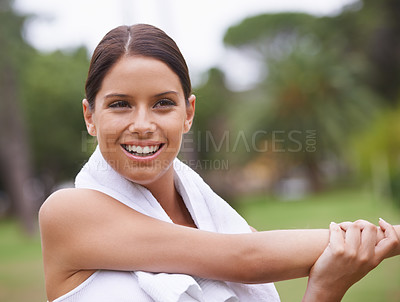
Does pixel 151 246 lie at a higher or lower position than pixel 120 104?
lower

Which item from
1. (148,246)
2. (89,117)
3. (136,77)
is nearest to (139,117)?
(136,77)

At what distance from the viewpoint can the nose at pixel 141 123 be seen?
5.31 ft

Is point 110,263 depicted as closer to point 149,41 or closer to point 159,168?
point 159,168

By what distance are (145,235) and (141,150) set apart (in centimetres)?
26

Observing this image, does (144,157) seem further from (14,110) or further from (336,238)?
(14,110)

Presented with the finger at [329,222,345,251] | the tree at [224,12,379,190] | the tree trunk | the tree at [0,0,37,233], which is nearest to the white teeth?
the finger at [329,222,345,251]

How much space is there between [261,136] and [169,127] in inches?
1131

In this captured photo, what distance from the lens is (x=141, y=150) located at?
5.39 ft

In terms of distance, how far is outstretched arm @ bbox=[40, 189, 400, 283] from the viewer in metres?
1.61

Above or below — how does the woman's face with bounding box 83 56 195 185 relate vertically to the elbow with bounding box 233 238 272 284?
above

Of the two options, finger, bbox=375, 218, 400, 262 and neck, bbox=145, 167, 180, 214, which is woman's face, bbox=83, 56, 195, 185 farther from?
finger, bbox=375, 218, 400, 262

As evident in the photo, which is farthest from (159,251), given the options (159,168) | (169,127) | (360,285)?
(360,285)

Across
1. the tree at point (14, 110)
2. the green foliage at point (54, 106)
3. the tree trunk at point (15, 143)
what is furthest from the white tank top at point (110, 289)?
the green foliage at point (54, 106)

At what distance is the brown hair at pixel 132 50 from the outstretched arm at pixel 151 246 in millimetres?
372
